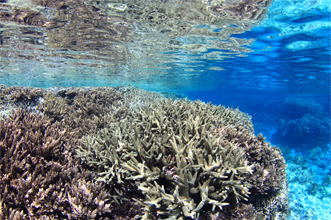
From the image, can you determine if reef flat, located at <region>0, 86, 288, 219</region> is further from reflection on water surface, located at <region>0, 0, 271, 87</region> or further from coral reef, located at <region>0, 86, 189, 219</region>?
reflection on water surface, located at <region>0, 0, 271, 87</region>

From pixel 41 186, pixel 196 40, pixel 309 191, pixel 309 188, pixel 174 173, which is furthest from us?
pixel 196 40

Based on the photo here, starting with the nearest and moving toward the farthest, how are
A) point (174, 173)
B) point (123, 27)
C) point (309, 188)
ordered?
point (174, 173)
point (123, 27)
point (309, 188)

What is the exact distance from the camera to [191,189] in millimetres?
2424

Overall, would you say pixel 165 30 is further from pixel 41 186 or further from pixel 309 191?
pixel 309 191

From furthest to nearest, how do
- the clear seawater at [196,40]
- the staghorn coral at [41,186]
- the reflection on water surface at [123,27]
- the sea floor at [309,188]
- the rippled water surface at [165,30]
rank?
the sea floor at [309,188]
the clear seawater at [196,40]
the rippled water surface at [165,30]
the reflection on water surface at [123,27]
the staghorn coral at [41,186]

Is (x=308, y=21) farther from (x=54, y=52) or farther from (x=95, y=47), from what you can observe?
(x=54, y=52)

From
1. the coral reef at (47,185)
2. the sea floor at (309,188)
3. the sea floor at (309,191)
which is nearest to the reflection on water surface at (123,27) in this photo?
the sea floor at (309,188)

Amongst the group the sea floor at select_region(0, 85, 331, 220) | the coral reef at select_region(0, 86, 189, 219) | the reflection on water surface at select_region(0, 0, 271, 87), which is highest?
the reflection on water surface at select_region(0, 0, 271, 87)

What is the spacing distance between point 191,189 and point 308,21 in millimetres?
14062

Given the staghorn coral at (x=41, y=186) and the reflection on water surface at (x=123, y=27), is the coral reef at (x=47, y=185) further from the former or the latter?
the reflection on water surface at (x=123, y=27)

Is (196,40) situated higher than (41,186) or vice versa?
(196,40)

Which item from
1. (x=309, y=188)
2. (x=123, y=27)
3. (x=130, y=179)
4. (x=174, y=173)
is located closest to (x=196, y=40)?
(x=123, y=27)

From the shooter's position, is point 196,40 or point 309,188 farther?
point 196,40

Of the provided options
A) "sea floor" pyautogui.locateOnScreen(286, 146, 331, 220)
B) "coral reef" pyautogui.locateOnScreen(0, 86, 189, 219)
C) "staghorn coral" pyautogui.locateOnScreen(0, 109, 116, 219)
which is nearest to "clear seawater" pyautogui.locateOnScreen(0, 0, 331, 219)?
"sea floor" pyautogui.locateOnScreen(286, 146, 331, 220)
